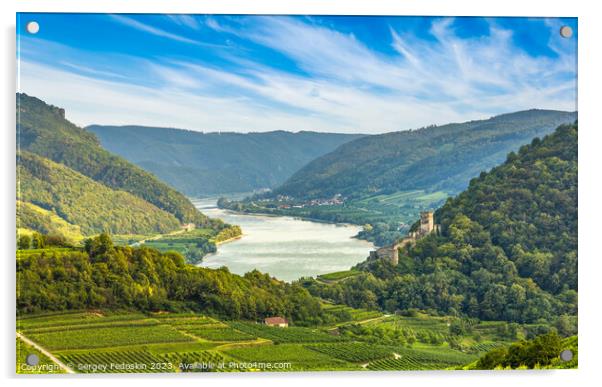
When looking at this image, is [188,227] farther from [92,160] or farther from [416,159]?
[416,159]

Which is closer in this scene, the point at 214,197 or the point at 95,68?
the point at 95,68

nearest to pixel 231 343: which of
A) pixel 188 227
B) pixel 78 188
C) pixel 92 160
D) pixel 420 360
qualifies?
pixel 188 227

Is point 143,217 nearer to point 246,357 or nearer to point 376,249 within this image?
point 246,357

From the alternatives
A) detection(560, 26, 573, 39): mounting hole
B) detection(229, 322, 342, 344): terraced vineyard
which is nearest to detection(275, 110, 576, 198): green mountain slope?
detection(560, 26, 573, 39): mounting hole

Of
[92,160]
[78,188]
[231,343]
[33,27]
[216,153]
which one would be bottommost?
[231,343]

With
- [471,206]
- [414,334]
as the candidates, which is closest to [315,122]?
[471,206]

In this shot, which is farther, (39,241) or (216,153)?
(216,153)

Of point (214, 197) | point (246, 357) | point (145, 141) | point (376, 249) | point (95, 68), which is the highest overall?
point (95, 68)
